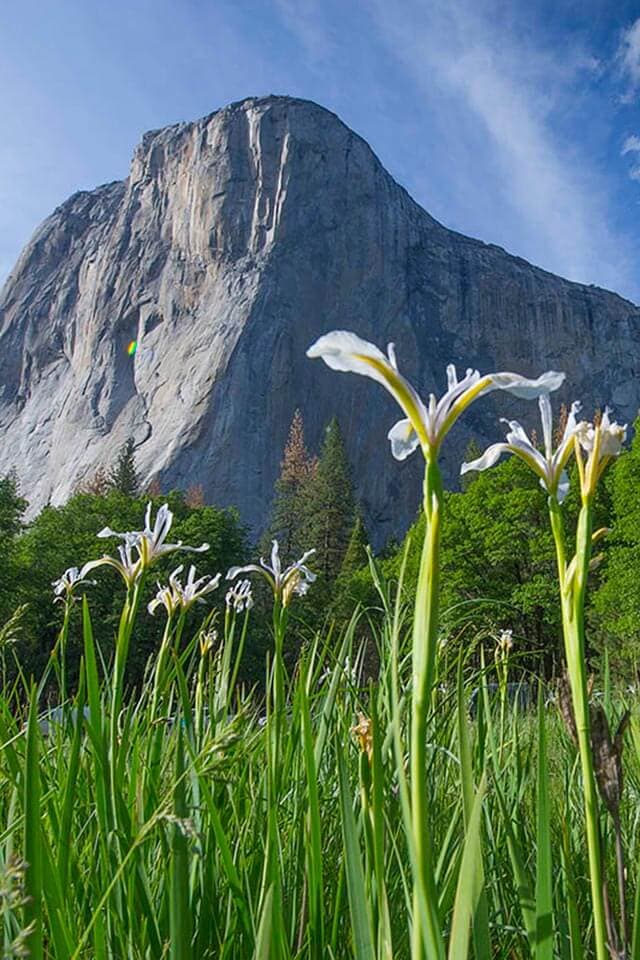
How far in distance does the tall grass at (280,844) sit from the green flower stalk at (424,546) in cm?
2

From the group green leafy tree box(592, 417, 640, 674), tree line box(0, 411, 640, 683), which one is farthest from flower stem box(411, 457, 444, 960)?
green leafy tree box(592, 417, 640, 674)

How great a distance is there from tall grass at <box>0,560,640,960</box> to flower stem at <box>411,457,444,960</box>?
0.01m

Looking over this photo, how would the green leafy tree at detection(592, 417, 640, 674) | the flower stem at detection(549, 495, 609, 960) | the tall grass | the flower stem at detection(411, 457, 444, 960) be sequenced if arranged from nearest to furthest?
1. the flower stem at detection(411, 457, 444, 960)
2. the flower stem at detection(549, 495, 609, 960)
3. the tall grass
4. the green leafy tree at detection(592, 417, 640, 674)

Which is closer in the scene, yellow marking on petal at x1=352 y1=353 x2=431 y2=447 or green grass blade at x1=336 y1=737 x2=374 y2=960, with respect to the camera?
yellow marking on petal at x1=352 y1=353 x2=431 y2=447

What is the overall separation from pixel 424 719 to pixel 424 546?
0.13 meters

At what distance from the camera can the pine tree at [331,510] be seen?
35.0 m

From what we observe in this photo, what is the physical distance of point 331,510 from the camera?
36.2 m

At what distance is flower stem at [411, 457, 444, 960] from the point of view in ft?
1.61

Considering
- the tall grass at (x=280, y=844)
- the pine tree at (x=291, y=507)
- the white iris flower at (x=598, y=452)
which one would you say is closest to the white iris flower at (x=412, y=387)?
the white iris flower at (x=598, y=452)

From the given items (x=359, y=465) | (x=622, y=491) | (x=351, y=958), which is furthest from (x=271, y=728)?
(x=359, y=465)

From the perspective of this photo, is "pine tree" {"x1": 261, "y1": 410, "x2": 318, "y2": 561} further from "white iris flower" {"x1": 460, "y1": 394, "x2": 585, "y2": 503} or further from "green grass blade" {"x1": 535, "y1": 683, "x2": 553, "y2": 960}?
"green grass blade" {"x1": 535, "y1": 683, "x2": 553, "y2": 960}

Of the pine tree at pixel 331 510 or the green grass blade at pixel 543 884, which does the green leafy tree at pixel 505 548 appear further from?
the green grass blade at pixel 543 884

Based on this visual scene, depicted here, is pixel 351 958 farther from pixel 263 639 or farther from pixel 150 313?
pixel 150 313

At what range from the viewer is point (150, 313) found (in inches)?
2386
